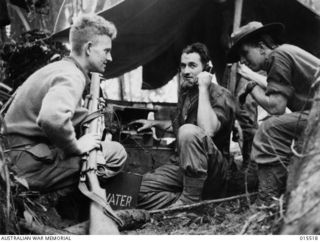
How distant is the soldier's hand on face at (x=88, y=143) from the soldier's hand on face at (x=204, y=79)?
1.22 meters

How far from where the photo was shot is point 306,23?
15.4 ft

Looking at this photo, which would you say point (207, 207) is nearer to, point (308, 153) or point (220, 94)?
point (220, 94)

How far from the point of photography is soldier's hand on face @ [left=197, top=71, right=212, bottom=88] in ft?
13.3

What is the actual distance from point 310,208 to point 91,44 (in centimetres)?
184

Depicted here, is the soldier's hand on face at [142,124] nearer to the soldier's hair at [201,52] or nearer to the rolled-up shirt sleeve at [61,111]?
the soldier's hair at [201,52]

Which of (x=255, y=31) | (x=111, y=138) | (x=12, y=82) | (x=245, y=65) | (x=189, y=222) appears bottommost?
(x=189, y=222)

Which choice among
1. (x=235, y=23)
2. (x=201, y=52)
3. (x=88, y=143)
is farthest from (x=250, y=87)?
(x=88, y=143)

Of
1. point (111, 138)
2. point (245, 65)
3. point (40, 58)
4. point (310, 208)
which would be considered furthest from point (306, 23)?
point (310, 208)

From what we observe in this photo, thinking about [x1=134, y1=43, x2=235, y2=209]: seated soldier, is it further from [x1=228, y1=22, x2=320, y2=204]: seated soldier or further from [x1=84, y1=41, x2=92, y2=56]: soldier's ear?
[x1=84, y1=41, x2=92, y2=56]: soldier's ear

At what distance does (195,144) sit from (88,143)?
2.98 ft

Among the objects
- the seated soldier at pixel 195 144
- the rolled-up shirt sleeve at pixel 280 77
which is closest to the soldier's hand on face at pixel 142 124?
the seated soldier at pixel 195 144

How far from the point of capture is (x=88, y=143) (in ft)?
10.1

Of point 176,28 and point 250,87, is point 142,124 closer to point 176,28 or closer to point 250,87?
point 250,87

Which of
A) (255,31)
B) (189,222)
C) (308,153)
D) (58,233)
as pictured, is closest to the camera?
(308,153)
